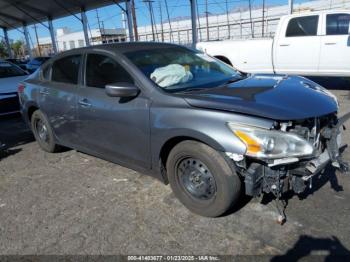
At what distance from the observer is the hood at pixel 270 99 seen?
9.87 feet

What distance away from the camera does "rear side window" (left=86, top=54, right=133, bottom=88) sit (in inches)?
159

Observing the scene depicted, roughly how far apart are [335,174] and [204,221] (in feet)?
5.90

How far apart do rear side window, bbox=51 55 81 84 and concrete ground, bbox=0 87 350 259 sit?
131 centimetres

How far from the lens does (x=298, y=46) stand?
9359 millimetres

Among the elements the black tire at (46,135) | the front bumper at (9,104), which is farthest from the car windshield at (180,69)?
the front bumper at (9,104)

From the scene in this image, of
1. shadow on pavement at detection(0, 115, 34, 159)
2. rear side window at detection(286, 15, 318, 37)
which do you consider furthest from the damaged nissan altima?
rear side window at detection(286, 15, 318, 37)

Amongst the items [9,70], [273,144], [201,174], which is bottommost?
[201,174]

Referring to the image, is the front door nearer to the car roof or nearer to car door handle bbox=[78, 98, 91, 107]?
car door handle bbox=[78, 98, 91, 107]

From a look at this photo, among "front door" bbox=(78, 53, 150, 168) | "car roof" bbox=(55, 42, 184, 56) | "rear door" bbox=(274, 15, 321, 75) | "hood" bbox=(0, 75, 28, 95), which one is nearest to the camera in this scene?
"front door" bbox=(78, 53, 150, 168)

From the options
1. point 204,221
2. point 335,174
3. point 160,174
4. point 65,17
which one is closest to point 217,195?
point 204,221

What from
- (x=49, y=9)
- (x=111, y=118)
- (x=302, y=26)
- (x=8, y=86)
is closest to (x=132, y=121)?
(x=111, y=118)

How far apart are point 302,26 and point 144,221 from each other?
25.6ft

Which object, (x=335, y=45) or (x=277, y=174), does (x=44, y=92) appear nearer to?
(x=277, y=174)

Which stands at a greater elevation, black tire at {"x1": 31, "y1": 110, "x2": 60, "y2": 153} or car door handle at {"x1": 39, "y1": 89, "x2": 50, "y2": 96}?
car door handle at {"x1": 39, "y1": 89, "x2": 50, "y2": 96}
